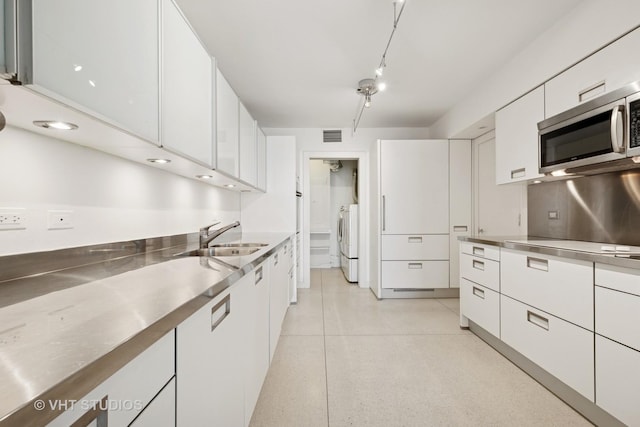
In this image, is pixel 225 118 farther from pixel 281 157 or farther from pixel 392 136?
pixel 392 136

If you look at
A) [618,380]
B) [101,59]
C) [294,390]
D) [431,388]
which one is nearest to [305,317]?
[294,390]

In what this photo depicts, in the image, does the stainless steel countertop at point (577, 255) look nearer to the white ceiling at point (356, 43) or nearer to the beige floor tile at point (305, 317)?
the white ceiling at point (356, 43)

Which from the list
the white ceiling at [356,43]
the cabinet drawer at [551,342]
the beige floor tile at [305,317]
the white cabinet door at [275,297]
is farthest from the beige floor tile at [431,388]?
the white ceiling at [356,43]

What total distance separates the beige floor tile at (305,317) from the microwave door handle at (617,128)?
2416 millimetres

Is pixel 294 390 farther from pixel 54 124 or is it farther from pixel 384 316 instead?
pixel 54 124

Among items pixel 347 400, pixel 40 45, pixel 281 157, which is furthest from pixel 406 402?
pixel 281 157

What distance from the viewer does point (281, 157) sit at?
146 inches

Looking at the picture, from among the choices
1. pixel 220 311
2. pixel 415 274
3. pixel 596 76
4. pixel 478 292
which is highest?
pixel 596 76

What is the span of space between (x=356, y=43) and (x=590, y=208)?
2142 mm

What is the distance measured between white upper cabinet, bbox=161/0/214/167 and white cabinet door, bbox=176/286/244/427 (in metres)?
0.77

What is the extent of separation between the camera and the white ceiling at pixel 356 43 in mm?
1812

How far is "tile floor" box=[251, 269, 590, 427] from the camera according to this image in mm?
1499

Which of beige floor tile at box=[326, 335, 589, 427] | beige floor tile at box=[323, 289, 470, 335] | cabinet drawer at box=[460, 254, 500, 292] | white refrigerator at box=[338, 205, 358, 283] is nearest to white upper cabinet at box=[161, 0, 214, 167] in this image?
beige floor tile at box=[326, 335, 589, 427]

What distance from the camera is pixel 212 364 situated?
0.90m
